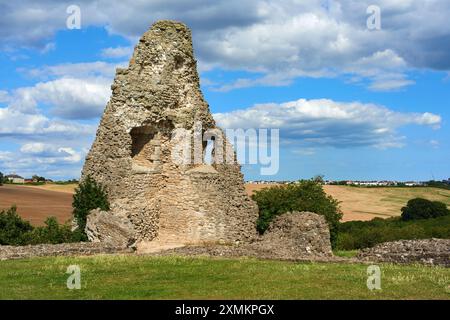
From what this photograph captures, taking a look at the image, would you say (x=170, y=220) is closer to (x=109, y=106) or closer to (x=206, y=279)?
(x=109, y=106)

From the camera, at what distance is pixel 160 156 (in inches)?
973

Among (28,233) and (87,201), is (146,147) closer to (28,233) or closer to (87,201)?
(87,201)

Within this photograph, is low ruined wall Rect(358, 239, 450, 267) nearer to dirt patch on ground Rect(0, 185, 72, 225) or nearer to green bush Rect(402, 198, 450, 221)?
dirt patch on ground Rect(0, 185, 72, 225)

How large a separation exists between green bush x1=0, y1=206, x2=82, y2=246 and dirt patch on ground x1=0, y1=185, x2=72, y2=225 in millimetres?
16028

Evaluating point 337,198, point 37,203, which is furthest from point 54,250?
point 337,198

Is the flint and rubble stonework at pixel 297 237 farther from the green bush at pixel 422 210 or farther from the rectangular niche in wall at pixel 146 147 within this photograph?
the green bush at pixel 422 210

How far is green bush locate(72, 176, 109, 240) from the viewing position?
23.3m

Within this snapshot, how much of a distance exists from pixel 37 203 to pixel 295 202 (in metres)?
29.2
